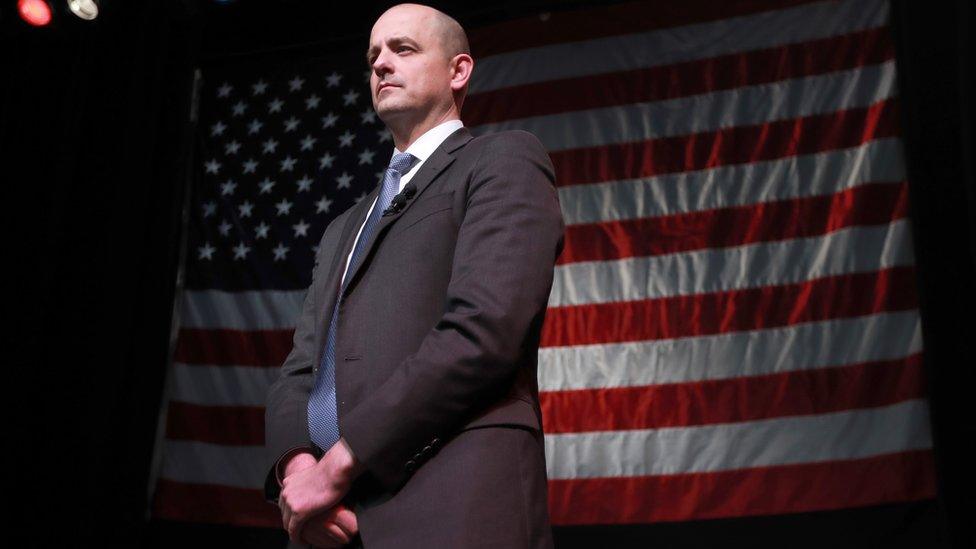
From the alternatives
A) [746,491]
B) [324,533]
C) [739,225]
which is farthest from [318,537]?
[739,225]

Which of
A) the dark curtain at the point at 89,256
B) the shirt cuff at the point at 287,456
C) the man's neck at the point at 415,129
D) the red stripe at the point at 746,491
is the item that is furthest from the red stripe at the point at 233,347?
the shirt cuff at the point at 287,456

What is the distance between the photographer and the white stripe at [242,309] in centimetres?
292

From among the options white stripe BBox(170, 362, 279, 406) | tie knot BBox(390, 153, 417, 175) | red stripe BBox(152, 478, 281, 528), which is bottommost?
red stripe BBox(152, 478, 281, 528)

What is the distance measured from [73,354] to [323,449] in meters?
2.21

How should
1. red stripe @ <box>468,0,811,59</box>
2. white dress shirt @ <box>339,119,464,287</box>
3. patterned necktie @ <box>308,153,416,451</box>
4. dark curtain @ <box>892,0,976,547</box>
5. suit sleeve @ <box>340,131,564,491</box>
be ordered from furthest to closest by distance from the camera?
1. red stripe @ <box>468,0,811,59</box>
2. dark curtain @ <box>892,0,976,547</box>
3. white dress shirt @ <box>339,119,464,287</box>
4. patterned necktie @ <box>308,153,416,451</box>
5. suit sleeve @ <box>340,131,564,491</box>

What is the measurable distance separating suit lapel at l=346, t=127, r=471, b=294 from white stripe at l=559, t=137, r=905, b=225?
5.21 ft

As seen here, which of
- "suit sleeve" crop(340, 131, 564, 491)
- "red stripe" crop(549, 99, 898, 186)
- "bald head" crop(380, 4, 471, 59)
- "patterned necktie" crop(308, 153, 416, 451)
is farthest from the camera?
"red stripe" crop(549, 99, 898, 186)

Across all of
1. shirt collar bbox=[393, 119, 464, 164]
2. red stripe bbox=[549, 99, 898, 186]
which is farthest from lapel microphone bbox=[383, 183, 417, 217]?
red stripe bbox=[549, 99, 898, 186]

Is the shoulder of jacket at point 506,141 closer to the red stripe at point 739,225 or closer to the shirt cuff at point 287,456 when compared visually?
the shirt cuff at point 287,456

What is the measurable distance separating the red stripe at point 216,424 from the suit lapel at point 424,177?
1.91 meters

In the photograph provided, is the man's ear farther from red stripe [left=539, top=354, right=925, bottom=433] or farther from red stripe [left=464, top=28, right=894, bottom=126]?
red stripe [left=464, top=28, right=894, bottom=126]

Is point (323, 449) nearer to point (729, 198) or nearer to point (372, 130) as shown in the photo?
point (729, 198)

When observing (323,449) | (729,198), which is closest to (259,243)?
(729,198)

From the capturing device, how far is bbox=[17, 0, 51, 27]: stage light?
2.92 m
